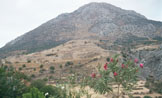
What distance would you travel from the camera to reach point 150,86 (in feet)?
70.4

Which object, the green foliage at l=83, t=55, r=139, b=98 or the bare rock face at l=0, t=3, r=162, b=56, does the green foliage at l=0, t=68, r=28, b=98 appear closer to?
the green foliage at l=83, t=55, r=139, b=98

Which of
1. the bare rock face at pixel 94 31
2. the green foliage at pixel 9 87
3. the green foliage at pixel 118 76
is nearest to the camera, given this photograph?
the green foliage at pixel 118 76

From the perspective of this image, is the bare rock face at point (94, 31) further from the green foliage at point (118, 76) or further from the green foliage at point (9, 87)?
the green foliage at point (118, 76)

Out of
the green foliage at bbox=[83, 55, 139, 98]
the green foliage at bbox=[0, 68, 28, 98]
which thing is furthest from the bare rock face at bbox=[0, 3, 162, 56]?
the green foliage at bbox=[83, 55, 139, 98]

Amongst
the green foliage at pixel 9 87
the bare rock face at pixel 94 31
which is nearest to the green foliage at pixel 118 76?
the green foliage at pixel 9 87

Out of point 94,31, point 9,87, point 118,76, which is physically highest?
point 94,31

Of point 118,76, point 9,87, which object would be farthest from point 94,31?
point 118,76

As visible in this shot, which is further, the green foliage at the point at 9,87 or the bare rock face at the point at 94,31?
the bare rock face at the point at 94,31

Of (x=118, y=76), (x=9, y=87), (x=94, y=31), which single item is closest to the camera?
(x=118, y=76)

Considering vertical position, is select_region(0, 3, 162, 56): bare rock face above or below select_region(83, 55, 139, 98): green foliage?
above

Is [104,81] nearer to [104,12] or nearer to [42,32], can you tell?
[42,32]

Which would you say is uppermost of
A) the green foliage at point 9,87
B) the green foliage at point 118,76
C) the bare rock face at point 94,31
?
the bare rock face at point 94,31

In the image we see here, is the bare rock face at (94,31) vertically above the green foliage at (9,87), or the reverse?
the bare rock face at (94,31)

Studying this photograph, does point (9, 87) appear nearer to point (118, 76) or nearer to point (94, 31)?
point (118, 76)
